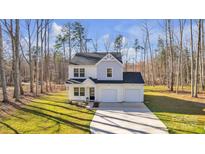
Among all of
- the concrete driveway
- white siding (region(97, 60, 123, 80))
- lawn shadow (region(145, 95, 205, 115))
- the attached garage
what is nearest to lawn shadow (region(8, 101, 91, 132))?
the concrete driveway

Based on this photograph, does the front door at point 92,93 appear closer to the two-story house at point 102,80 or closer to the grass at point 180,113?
the two-story house at point 102,80

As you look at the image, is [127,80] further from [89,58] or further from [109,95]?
[89,58]

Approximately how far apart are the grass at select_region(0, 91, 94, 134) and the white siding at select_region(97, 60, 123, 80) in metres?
2.22

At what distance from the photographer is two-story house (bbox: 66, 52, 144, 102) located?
10.0m

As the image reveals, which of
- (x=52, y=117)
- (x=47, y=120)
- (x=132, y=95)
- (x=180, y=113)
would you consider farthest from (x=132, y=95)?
(x=47, y=120)

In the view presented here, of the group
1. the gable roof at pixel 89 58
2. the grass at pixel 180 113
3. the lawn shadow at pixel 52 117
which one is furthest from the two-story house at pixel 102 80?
the lawn shadow at pixel 52 117

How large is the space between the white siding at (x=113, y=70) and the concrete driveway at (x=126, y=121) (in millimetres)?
1843

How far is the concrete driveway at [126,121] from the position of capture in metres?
5.91

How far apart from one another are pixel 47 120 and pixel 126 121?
2129 millimetres

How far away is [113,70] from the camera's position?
10500mm

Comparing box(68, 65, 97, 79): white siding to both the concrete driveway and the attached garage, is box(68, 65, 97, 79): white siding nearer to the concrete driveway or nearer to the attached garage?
the attached garage
